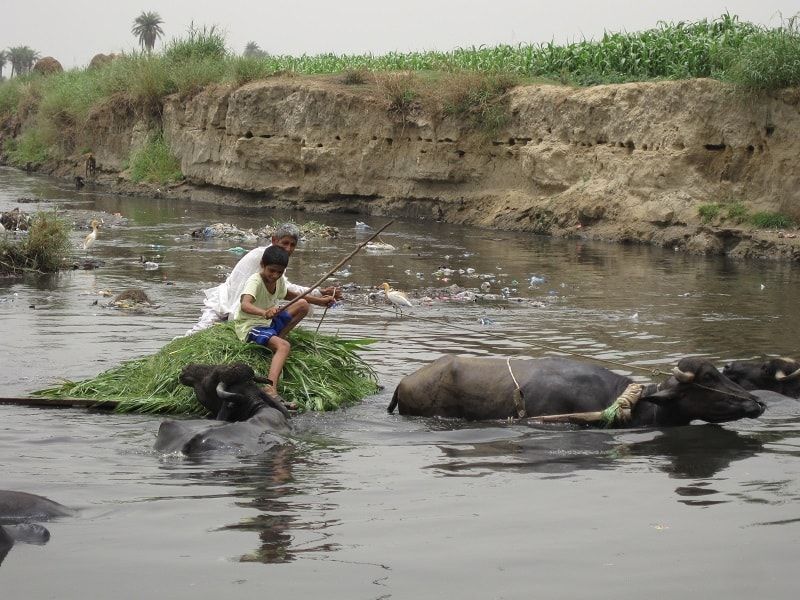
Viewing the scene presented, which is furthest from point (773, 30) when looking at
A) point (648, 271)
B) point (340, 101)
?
point (340, 101)

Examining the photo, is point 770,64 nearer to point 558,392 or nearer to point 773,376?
point 773,376

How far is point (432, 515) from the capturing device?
6.03m

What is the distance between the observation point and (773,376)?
8773mm

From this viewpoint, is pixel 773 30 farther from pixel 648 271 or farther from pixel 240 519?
pixel 240 519

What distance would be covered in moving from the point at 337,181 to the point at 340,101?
6.88 ft

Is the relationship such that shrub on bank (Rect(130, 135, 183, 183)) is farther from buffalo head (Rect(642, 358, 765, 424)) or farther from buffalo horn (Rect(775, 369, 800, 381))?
buffalo head (Rect(642, 358, 765, 424))

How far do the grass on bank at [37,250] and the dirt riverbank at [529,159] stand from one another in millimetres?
11707

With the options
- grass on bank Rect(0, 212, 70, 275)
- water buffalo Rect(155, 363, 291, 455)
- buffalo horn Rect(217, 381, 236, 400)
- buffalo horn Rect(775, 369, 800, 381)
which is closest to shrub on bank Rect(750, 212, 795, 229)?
grass on bank Rect(0, 212, 70, 275)

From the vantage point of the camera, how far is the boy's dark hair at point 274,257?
867 centimetres

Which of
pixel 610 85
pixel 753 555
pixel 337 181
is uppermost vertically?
pixel 610 85

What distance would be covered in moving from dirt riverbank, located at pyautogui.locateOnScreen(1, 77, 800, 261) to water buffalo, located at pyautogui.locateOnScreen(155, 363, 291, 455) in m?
14.9

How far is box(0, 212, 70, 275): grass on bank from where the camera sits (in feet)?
54.3

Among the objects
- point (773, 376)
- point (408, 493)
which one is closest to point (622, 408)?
point (773, 376)

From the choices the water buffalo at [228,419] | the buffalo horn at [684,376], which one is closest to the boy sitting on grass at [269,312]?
the water buffalo at [228,419]
